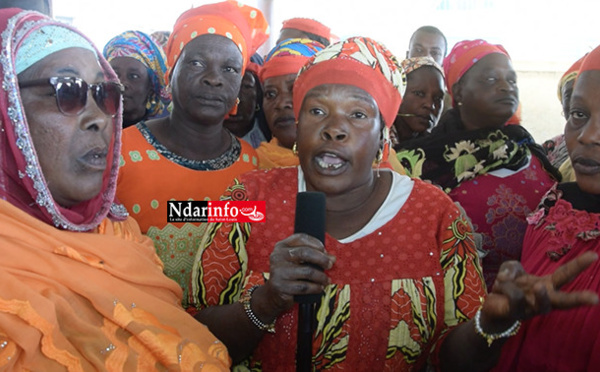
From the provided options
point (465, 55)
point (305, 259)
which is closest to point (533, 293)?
point (305, 259)

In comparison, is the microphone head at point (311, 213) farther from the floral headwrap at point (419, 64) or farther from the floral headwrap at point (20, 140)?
the floral headwrap at point (419, 64)

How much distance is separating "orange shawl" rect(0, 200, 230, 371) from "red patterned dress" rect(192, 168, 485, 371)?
242 millimetres

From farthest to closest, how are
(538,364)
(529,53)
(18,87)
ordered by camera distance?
(529,53)
(538,364)
(18,87)

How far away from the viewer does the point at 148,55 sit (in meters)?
4.31

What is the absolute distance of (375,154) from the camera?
2.51 metres

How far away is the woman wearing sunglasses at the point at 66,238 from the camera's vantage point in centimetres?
172

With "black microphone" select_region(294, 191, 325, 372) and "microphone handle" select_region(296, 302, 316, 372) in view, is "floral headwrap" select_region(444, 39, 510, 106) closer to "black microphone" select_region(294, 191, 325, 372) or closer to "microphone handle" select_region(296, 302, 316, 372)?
"black microphone" select_region(294, 191, 325, 372)

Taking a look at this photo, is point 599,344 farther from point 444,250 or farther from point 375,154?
point 375,154

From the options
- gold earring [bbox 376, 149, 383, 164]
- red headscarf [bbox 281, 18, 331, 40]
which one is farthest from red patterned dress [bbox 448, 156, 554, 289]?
red headscarf [bbox 281, 18, 331, 40]

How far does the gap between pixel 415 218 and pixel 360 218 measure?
0.24 meters

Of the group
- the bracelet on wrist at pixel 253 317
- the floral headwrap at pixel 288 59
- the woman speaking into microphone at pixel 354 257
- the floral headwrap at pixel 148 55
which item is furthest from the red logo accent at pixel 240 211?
the floral headwrap at pixel 148 55

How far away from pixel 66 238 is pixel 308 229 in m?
0.85

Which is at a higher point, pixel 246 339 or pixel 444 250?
pixel 444 250

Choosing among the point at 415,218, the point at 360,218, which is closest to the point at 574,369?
the point at 415,218
